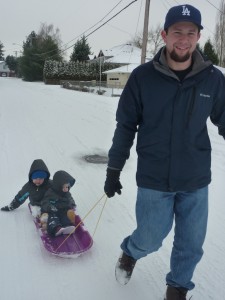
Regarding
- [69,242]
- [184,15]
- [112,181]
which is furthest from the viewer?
[69,242]

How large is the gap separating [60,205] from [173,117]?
2.04 m

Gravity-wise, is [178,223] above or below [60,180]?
above

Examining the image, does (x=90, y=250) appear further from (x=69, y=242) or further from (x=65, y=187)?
(x=65, y=187)

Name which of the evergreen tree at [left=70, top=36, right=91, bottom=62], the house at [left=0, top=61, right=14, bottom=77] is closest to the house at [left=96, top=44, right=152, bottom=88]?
the evergreen tree at [left=70, top=36, right=91, bottom=62]

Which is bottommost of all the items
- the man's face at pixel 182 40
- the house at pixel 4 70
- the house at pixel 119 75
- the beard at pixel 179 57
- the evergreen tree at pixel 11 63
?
the house at pixel 4 70

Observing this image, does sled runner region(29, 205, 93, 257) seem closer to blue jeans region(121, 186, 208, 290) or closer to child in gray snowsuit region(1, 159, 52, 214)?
child in gray snowsuit region(1, 159, 52, 214)

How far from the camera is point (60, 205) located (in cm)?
414

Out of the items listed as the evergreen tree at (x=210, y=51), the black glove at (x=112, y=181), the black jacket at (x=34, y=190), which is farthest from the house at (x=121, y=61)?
the black glove at (x=112, y=181)

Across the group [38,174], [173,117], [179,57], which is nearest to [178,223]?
[173,117]

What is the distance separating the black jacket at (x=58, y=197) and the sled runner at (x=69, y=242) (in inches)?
8.5

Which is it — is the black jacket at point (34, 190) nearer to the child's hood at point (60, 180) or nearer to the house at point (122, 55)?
the child's hood at point (60, 180)

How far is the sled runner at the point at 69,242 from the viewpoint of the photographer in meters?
3.53

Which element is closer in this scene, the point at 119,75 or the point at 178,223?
the point at 178,223

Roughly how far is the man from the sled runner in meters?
0.93
